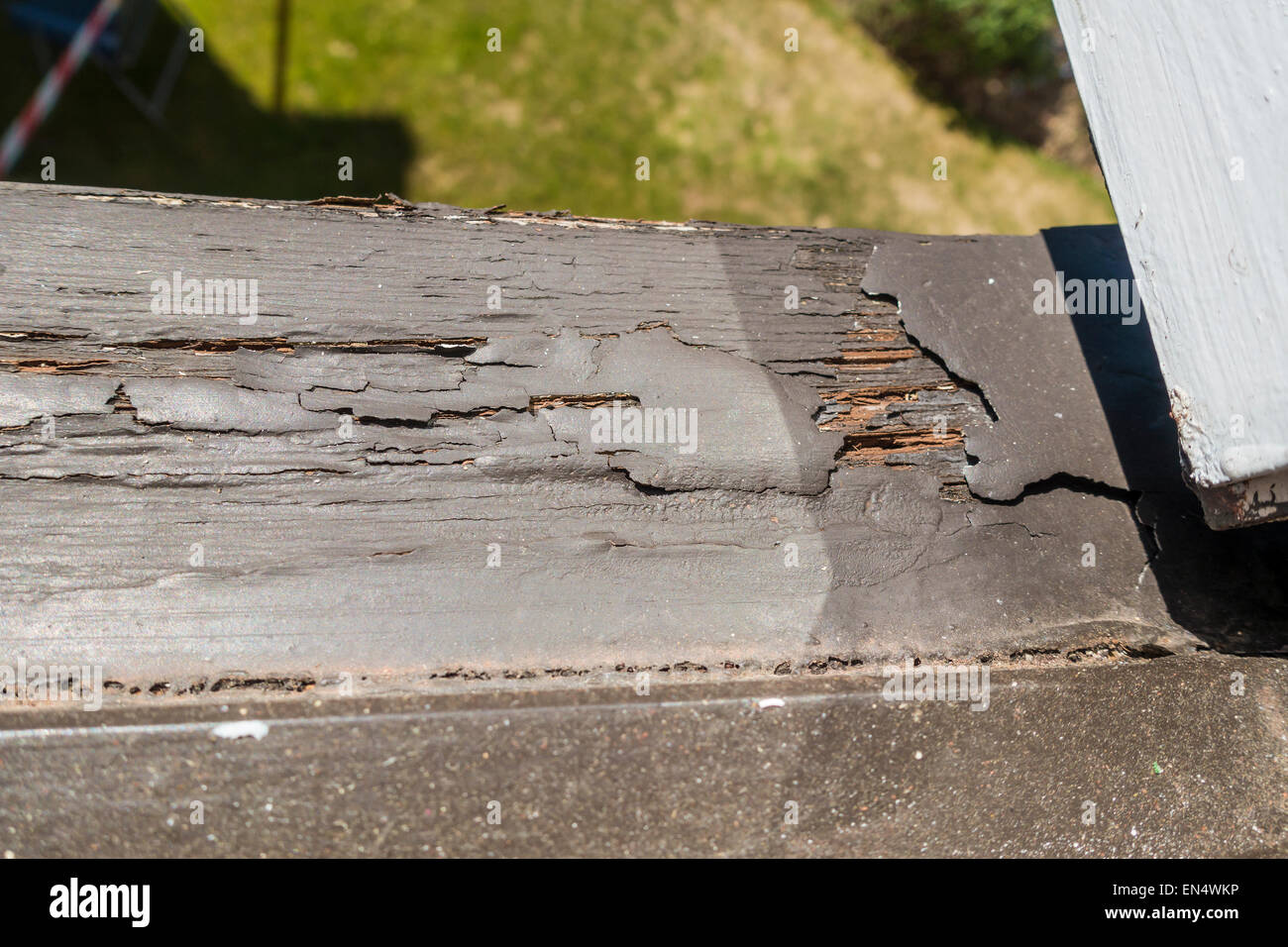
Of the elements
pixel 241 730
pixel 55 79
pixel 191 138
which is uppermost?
pixel 55 79

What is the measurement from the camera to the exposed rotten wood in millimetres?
1253

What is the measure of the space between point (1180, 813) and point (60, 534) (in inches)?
79.2

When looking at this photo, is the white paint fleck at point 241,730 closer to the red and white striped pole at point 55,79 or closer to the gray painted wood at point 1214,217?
the gray painted wood at point 1214,217

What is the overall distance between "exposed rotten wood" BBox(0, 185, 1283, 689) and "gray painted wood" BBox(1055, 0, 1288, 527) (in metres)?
0.32

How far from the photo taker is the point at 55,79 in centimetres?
401

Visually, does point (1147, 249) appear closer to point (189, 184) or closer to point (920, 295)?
point (920, 295)

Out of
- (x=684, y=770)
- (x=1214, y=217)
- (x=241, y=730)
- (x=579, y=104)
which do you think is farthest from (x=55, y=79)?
(x=1214, y=217)

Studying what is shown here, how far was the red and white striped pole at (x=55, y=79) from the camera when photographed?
3906mm

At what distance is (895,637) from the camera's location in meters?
1.38

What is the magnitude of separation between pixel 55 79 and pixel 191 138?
634 mm

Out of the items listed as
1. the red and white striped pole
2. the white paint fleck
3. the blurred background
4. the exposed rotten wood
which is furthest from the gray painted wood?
the red and white striped pole

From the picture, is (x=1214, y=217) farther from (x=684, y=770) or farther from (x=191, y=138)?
(x=191, y=138)

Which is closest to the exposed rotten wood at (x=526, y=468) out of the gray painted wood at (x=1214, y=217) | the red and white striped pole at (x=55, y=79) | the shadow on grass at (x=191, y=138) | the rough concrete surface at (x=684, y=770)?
the rough concrete surface at (x=684, y=770)
